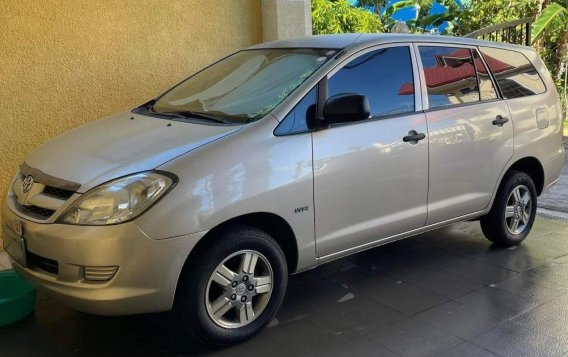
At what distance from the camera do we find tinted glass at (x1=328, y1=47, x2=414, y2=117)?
4000mm

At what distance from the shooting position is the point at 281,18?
22.3 feet

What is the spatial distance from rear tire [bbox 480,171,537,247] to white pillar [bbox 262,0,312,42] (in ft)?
10.1

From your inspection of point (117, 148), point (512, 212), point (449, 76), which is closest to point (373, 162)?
point (449, 76)

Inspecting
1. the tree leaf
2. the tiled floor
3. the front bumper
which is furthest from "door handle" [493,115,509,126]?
the tree leaf

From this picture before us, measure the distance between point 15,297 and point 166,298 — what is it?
1311 mm

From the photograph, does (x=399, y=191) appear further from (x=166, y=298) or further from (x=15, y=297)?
(x=15, y=297)

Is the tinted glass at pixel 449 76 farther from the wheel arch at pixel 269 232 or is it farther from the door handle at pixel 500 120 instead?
the wheel arch at pixel 269 232

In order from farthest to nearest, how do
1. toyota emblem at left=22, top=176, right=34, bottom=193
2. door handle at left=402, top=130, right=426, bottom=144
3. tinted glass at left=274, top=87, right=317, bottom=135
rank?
door handle at left=402, top=130, right=426, bottom=144, tinted glass at left=274, top=87, right=317, bottom=135, toyota emblem at left=22, top=176, right=34, bottom=193

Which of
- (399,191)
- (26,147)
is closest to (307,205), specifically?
(399,191)

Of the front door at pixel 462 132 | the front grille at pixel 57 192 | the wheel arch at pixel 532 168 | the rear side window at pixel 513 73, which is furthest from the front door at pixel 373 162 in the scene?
the front grille at pixel 57 192

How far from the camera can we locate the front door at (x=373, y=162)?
12.3 feet

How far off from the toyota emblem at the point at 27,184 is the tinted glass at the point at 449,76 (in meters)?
2.77

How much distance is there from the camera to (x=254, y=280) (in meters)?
3.50

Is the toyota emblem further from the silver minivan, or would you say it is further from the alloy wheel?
the alloy wheel
